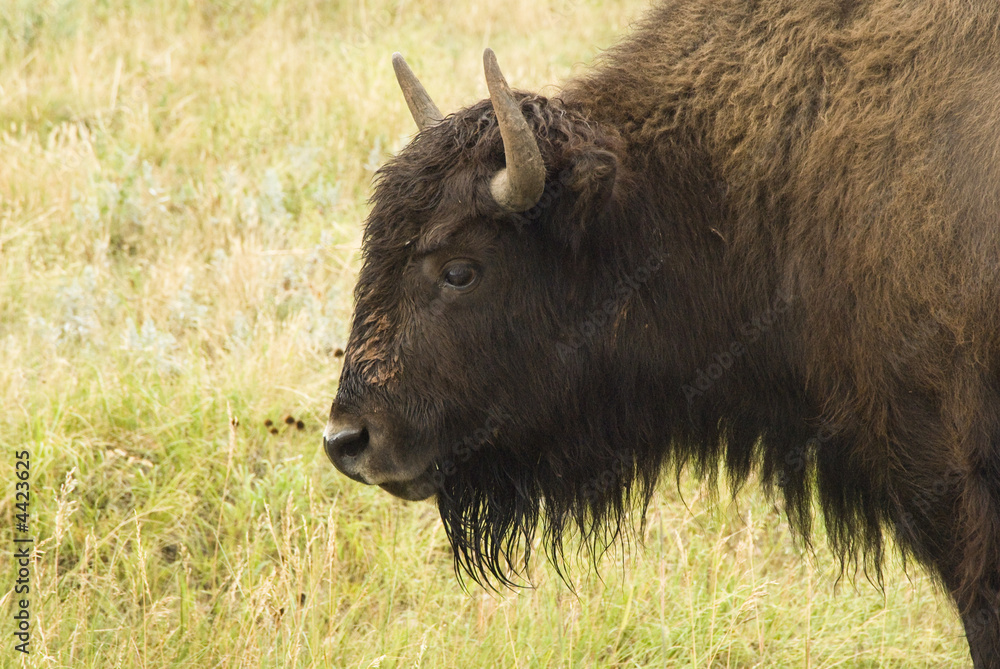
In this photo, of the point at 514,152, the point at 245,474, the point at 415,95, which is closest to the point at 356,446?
the point at 514,152

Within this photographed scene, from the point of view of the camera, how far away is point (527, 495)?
334 cm

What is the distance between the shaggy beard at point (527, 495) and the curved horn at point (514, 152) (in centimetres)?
84

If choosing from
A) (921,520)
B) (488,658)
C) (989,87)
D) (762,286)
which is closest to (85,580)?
(488,658)

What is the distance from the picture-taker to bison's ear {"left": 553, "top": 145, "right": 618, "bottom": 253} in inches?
112

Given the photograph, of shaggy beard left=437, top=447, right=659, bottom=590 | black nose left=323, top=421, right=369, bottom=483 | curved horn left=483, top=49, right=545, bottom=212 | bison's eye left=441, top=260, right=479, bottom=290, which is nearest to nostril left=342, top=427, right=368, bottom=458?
black nose left=323, top=421, right=369, bottom=483

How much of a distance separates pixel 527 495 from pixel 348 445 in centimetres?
67

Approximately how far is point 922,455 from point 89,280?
452 centimetres

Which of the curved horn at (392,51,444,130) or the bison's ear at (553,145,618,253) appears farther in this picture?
the curved horn at (392,51,444,130)

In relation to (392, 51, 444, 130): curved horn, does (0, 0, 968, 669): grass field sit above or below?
below

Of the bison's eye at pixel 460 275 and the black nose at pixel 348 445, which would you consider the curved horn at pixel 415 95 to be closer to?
the bison's eye at pixel 460 275

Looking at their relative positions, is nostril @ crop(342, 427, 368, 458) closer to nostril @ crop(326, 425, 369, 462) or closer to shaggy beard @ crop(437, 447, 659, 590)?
nostril @ crop(326, 425, 369, 462)

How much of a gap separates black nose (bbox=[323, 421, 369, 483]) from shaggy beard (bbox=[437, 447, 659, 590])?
34 cm

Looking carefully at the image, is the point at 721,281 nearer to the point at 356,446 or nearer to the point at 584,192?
the point at 584,192

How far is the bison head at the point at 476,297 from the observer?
9.66 ft
